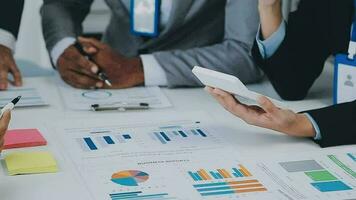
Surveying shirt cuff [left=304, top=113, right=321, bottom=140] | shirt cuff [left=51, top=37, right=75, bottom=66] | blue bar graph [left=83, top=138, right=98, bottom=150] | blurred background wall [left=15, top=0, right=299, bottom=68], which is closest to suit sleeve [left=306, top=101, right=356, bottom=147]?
shirt cuff [left=304, top=113, right=321, bottom=140]

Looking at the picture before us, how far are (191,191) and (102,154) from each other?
0.79ft

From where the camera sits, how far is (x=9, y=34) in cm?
189

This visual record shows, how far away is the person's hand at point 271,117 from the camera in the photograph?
53.8 inches

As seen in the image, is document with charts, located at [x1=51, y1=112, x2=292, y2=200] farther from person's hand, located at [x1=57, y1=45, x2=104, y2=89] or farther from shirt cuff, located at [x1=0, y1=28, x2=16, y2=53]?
shirt cuff, located at [x1=0, y1=28, x2=16, y2=53]

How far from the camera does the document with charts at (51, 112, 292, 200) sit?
3.70 ft

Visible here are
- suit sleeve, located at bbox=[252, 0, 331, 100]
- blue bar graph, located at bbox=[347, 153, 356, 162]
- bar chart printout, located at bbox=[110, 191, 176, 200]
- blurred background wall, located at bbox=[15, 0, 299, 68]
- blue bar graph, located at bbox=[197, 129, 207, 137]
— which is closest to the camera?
bar chart printout, located at bbox=[110, 191, 176, 200]

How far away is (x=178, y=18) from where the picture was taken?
1.87 metres

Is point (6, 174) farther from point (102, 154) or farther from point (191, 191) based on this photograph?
point (191, 191)

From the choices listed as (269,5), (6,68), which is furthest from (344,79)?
→ (6,68)

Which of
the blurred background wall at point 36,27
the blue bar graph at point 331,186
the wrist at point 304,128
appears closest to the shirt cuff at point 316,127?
the wrist at point 304,128

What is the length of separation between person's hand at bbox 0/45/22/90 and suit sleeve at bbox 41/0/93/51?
0.14 metres

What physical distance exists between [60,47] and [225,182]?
868 millimetres

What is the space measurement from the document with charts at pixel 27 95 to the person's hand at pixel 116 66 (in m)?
0.18

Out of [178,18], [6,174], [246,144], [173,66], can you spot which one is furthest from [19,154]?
[178,18]
